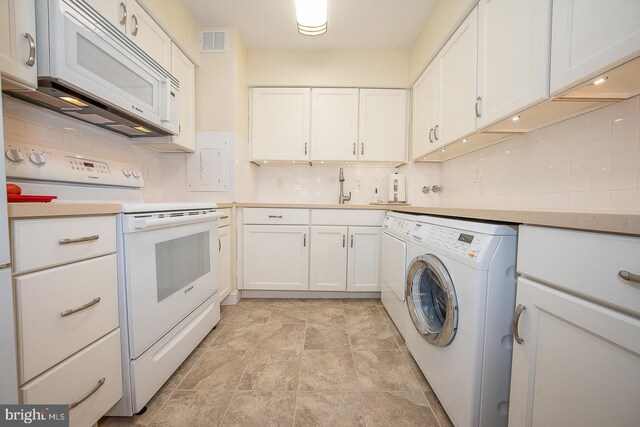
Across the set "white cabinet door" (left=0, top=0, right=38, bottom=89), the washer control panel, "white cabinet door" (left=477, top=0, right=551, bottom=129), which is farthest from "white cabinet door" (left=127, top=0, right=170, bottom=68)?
"white cabinet door" (left=477, top=0, right=551, bottom=129)

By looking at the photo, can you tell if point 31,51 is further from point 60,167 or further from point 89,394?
point 89,394

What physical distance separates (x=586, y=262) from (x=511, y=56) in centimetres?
114

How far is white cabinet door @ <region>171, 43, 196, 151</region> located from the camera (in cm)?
198

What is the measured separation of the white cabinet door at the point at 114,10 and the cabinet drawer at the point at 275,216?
146 centimetres

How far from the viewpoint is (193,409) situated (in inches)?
44.1

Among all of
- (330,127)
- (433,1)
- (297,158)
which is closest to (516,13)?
(433,1)

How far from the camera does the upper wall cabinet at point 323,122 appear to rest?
2.65 meters

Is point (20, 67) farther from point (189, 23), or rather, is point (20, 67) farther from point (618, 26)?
point (618, 26)

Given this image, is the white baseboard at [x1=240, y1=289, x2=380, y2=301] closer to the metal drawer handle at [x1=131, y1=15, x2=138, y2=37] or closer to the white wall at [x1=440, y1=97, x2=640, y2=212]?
the white wall at [x1=440, y1=97, x2=640, y2=212]

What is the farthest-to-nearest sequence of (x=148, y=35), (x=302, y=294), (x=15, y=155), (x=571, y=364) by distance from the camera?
(x=302, y=294) < (x=148, y=35) < (x=15, y=155) < (x=571, y=364)

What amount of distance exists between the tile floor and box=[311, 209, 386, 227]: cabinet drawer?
85cm

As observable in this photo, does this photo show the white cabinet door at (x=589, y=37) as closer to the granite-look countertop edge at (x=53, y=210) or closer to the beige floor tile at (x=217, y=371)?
the granite-look countertop edge at (x=53, y=210)

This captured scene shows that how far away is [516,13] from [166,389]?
2.49m

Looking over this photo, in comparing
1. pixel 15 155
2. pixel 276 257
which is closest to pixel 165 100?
pixel 15 155
